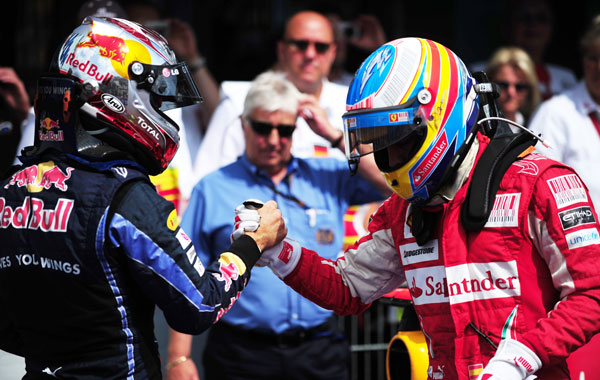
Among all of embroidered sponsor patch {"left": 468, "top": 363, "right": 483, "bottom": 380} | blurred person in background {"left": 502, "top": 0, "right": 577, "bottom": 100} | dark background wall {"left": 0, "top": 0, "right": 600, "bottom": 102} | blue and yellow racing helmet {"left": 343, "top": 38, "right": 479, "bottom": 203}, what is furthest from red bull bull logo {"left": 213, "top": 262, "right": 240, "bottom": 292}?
dark background wall {"left": 0, "top": 0, "right": 600, "bottom": 102}

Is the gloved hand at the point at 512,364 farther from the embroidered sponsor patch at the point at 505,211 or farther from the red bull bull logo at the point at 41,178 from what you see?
the red bull bull logo at the point at 41,178

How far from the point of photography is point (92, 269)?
286cm

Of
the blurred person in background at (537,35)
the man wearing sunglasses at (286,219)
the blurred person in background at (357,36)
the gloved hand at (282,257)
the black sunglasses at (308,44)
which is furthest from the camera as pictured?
the blurred person in background at (537,35)

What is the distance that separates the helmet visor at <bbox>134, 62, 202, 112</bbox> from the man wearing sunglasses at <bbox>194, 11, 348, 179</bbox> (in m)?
2.19

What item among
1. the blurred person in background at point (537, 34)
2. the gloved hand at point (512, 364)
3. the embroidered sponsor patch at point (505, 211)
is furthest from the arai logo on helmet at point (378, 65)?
the blurred person in background at point (537, 34)

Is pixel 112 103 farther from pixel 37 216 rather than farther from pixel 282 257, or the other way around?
pixel 282 257

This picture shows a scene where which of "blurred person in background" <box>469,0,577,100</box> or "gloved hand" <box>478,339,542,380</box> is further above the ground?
"blurred person in background" <box>469,0,577,100</box>

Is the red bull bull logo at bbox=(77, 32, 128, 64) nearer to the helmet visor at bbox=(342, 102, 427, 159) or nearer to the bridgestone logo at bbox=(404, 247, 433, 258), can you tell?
the helmet visor at bbox=(342, 102, 427, 159)

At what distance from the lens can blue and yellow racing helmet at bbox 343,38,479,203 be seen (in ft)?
10.2

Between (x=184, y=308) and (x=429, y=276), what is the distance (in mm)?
910

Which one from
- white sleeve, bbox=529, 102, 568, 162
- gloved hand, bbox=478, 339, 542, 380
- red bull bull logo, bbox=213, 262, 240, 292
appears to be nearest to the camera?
gloved hand, bbox=478, 339, 542, 380

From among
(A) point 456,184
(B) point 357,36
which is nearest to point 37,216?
(A) point 456,184

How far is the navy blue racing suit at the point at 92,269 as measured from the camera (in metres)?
2.85

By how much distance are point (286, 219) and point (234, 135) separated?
92cm
